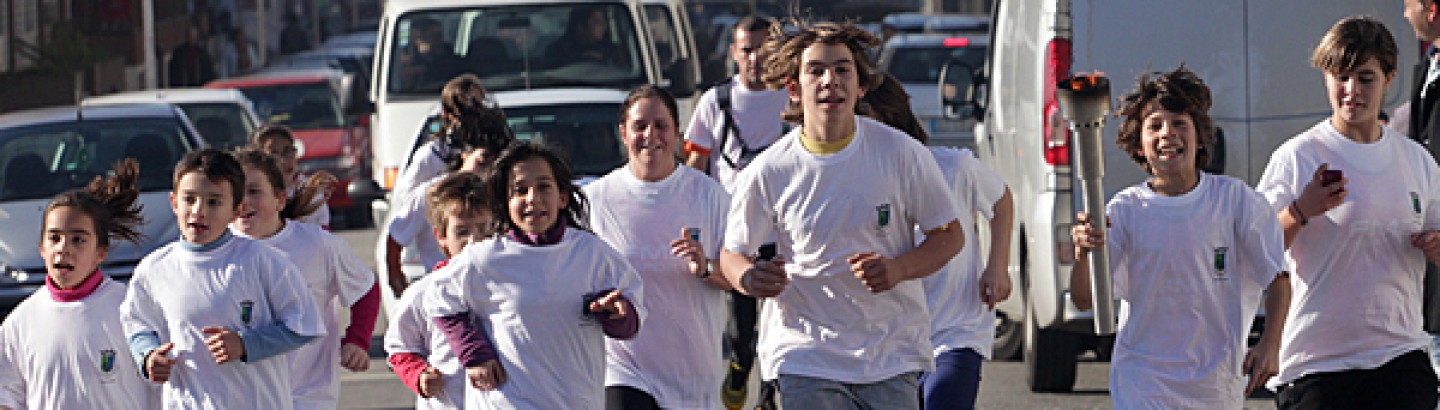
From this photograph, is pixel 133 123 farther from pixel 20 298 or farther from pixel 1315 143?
pixel 1315 143

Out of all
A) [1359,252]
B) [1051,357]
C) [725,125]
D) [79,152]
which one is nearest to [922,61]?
[79,152]

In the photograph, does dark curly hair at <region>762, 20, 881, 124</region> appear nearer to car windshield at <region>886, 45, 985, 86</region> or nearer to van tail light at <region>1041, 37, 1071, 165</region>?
van tail light at <region>1041, 37, 1071, 165</region>

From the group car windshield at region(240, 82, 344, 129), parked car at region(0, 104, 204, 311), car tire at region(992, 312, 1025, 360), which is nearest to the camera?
car tire at region(992, 312, 1025, 360)

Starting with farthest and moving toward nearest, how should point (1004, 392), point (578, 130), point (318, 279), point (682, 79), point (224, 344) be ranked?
point (682, 79), point (578, 130), point (1004, 392), point (318, 279), point (224, 344)

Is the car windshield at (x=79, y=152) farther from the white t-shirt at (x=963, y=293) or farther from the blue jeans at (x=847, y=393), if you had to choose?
the blue jeans at (x=847, y=393)

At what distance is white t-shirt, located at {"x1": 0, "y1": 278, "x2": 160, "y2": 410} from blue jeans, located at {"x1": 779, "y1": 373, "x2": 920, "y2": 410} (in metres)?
1.95

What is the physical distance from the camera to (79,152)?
13.3 metres

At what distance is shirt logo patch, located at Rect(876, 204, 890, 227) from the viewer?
5.54m

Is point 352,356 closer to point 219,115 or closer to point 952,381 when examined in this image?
point 952,381

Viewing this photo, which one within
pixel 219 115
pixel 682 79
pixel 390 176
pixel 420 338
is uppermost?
pixel 682 79

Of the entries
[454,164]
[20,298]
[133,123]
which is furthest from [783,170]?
[133,123]

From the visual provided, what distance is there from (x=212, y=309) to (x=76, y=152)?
26.1 ft

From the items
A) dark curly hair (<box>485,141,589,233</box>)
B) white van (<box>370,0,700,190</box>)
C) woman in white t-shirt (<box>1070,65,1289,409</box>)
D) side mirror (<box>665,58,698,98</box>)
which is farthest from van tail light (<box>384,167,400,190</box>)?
woman in white t-shirt (<box>1070,65,1289,409</box>)

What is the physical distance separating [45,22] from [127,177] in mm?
32084
